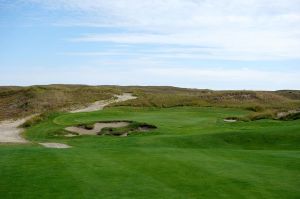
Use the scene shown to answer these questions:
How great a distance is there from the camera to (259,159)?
1841cm

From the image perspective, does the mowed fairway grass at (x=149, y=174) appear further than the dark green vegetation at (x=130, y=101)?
No

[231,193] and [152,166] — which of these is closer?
[231,193]

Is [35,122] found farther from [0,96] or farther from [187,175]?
[0,96]

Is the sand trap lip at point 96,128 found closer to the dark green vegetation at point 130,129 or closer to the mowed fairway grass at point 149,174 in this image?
the dark green vegetation at point 130,129

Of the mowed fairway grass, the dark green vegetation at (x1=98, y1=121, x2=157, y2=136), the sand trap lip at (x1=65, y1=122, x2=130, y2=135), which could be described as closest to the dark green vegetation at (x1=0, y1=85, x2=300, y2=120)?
the sand trap lip at (x1=65, y1=122, x2=130, y2=135)

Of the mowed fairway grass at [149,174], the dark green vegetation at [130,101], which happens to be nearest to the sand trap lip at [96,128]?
the mowed fairway grass at [149,174]

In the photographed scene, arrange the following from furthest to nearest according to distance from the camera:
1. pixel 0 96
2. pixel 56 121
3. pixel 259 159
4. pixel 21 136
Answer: pixel 0 96 → pixel 56 121 → pixel 21 136 → pixel 259 159

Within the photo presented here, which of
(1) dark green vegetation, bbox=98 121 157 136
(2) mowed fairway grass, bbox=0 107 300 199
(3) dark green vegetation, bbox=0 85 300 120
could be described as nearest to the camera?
(2) mowed fairway grass, bbox=0 107 300 199

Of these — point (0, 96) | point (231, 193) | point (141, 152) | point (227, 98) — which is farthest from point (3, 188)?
point (0, 96)

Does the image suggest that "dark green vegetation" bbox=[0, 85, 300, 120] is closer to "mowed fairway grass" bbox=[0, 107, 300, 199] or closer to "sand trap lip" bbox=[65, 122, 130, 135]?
"sand trap lip" bbox=[65, 122, 130, 135]

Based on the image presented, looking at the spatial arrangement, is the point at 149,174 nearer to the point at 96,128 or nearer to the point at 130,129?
the point at 130,129

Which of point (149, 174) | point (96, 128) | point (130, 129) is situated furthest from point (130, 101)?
point (149, 174)

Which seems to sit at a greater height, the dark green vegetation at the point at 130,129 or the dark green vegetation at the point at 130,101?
the dark green vegetation at the point at 130,101

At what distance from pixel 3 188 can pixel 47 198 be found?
82.2 inches
